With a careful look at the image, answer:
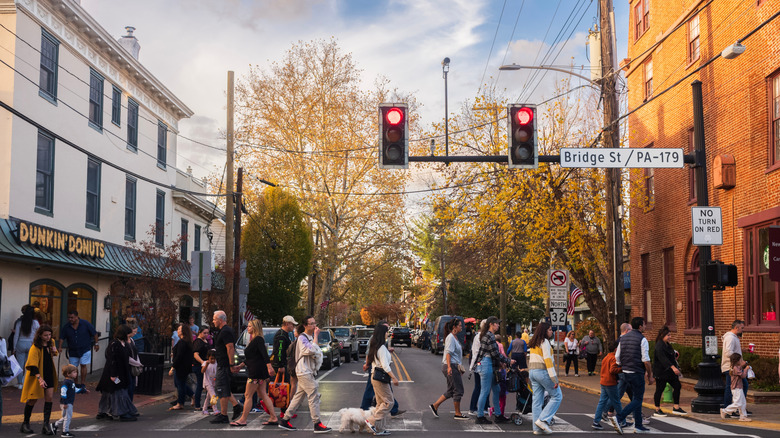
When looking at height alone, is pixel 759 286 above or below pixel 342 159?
A: below

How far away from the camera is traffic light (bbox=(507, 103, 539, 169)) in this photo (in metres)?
13.3

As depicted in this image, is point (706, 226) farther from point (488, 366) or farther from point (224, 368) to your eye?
point (224, 368)

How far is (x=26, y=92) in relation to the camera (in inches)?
787

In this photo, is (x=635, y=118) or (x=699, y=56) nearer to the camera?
(x=699, y=56)

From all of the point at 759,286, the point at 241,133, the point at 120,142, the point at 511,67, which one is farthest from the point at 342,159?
the point at 759,286

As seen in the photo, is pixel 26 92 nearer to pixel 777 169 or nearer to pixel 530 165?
pixel 530 165

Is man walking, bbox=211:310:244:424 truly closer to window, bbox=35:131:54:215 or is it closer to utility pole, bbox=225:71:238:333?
window, bbox=35:131:54:215

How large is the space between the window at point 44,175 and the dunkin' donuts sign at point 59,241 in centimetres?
109

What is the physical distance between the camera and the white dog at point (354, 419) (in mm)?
12633

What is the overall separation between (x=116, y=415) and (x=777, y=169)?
1566cm

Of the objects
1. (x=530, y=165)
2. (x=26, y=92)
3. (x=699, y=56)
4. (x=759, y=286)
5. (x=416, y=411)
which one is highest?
(x=699, y=56)

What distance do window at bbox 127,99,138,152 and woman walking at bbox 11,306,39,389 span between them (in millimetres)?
10680

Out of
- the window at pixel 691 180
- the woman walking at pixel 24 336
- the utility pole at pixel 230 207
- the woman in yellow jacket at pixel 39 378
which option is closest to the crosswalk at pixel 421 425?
the woman in yellow jacket at pixel 39 378

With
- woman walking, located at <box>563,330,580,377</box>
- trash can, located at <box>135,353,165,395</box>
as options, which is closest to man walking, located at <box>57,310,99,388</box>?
trash can, located at <box>135,353,165,395</box>
